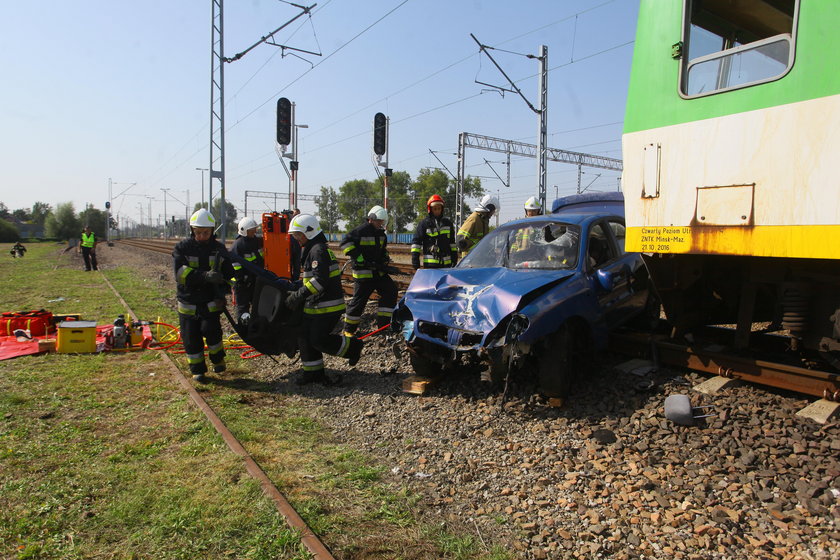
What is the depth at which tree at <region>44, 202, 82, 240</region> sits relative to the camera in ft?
281

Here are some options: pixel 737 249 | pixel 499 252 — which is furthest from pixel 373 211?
→ pixel 737 249

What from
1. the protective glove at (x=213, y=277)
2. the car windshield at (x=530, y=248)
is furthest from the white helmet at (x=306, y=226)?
the car windshield at (x=530, y=248)

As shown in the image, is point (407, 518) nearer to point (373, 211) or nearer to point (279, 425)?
point (279, 425)

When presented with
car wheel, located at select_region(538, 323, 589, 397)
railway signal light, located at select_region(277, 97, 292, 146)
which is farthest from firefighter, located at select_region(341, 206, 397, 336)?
railway signal light, located at select_region(277, 97, 292, 146)

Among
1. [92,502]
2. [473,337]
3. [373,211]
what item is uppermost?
[373,211]

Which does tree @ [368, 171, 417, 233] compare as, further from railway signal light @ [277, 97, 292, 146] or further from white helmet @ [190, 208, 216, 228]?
white helmet @ [190, 208, 216, 228]

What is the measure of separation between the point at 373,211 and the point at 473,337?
3558 mm

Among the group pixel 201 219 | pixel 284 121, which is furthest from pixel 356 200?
pixel 201 219

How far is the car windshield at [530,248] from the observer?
554 cm

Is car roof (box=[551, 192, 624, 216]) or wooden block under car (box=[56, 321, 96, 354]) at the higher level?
car roof (box=[551, 192, 624, 216])

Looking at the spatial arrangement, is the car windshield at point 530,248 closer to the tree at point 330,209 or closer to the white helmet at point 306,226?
the white helmet at point 306,226

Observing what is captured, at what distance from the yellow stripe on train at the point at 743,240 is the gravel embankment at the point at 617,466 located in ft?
4.06

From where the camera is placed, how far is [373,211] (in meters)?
7.81

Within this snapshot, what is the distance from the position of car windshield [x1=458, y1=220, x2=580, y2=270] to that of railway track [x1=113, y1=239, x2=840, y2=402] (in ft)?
3.34
